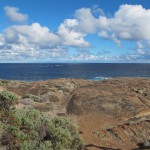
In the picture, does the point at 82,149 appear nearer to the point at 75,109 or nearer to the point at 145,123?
the point at 145,123

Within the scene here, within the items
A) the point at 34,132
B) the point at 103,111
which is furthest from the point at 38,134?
the point at 103,111

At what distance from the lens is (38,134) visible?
17.2m

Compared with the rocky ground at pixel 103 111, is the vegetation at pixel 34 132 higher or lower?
higher

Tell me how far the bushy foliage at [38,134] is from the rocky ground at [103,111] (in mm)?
3161

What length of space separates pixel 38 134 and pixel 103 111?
51.0 ft

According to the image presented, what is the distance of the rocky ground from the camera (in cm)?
2367

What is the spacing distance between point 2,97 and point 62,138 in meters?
4.97

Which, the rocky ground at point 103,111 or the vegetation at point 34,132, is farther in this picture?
the rocky ground at point 103,111

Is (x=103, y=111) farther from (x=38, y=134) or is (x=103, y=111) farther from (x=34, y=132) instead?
(x=34, y=132)

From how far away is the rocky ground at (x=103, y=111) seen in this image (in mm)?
23672

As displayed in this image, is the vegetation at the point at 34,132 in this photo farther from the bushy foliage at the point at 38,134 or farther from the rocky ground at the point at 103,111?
the rocky ground at the point at 103,111

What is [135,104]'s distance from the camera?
1304 inches

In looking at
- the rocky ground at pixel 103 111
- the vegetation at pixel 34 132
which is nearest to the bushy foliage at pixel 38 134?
the vegetation at pixel 34 132

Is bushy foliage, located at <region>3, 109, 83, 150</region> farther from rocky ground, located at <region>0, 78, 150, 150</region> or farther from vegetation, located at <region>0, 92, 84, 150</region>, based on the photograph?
rocky ground, located at <region>0, 78, 150, 150</region>
